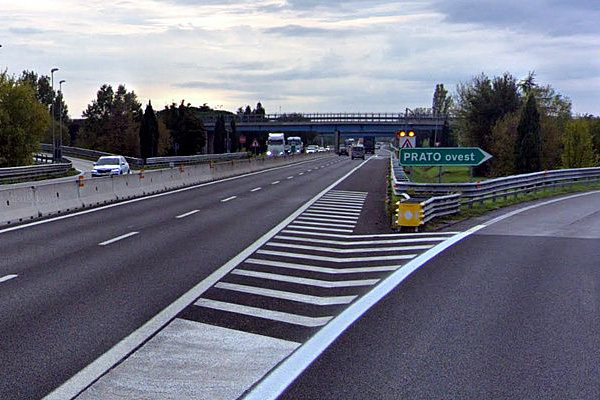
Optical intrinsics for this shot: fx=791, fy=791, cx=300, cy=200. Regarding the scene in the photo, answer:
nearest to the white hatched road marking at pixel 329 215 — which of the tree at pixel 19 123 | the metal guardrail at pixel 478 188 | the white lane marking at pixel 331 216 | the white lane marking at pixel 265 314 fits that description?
the white lane marking at pixel 331 216

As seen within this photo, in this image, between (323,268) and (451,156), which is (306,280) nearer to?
(323,268)

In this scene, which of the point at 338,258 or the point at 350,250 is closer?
the point at 338,258

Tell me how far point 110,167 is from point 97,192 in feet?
72.5

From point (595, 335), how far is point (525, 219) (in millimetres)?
15400

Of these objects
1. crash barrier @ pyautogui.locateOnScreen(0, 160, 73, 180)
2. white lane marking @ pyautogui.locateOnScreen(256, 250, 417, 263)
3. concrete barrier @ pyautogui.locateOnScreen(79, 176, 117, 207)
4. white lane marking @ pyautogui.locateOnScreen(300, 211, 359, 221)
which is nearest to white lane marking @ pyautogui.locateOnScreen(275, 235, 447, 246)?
white lane marking @ pyautogui.locateOnScreen(256, 250, 417, 263)

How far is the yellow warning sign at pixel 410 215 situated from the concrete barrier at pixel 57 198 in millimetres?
10645

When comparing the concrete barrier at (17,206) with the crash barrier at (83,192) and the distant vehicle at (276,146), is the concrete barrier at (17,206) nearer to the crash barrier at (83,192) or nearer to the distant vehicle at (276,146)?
the crash barrier at (83,192)

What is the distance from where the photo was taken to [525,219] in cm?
2434

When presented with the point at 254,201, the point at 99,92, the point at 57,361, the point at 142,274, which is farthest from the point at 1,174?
the point at 99,92

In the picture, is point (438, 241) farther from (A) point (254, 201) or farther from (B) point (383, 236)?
(A) point (254, 201)

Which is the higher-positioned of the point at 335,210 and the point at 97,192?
the point at 97,192

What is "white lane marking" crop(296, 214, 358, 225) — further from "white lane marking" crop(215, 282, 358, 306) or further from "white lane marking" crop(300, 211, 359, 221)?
"white lane marking" crop(215, 282, 358, 306)

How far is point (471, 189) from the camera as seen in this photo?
90.4 ft

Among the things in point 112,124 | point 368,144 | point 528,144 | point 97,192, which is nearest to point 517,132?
point 528,144
